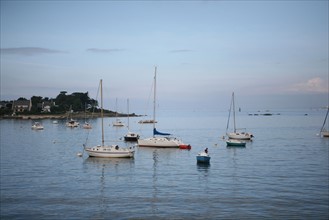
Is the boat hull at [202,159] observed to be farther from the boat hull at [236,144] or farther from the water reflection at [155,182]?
the boat hull at [236,144]

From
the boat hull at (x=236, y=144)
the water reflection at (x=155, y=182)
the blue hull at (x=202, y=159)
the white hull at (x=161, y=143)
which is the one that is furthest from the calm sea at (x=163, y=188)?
the boat hull at (x=236, y=144)

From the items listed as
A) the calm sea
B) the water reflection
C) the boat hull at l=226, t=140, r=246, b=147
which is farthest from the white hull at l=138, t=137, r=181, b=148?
the calm sea

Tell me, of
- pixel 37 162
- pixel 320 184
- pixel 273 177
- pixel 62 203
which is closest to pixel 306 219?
pixel 320 184

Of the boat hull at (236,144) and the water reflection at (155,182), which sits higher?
the boat hull at (236,144)

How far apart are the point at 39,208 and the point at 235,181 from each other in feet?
64.3

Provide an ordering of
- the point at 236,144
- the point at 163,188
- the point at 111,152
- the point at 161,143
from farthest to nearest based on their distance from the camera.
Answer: the point at 236,144
the point at 161,143
the point at 111,152
the point at 163,188

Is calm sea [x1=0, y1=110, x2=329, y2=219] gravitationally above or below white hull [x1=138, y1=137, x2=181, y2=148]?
below

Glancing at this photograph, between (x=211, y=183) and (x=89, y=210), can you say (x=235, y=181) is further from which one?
(x=89, y=210)

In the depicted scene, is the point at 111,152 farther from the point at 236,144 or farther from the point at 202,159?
A: the point at 236,144

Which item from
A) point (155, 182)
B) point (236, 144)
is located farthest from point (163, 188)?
point (236, 144)

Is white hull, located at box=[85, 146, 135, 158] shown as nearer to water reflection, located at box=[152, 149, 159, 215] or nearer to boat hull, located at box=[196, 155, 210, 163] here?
water reflection, located at box=[152, 149, 159, 215]

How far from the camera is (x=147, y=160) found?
1999 inches

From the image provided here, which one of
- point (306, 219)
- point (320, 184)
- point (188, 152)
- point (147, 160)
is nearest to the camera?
point (306, 219)

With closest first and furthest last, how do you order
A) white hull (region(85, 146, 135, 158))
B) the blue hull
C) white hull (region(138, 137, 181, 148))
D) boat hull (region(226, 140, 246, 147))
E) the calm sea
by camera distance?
the calm sea, the blue hull, white hull (region(85, 146, 135, 158)), white hull (region(138, 137, 181, 148)), boat hull (region(226, 140, 246, 147))
